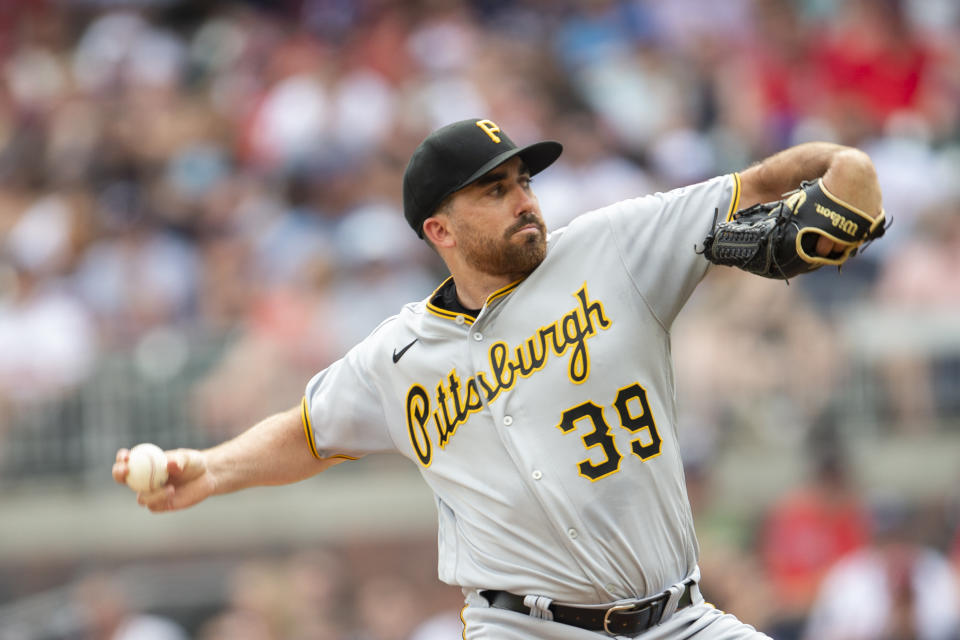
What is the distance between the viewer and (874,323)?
835 centimetres

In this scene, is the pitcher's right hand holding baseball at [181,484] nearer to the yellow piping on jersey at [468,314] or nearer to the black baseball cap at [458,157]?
the yellow piping on jersey at [468,314]

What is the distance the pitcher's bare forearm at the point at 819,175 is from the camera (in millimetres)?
3818

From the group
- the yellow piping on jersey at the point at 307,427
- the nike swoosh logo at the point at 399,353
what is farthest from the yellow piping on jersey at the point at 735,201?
the yellow piping on jersey at the point at 307,427

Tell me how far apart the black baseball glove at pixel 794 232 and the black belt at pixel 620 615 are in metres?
0.99

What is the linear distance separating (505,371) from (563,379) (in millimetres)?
193

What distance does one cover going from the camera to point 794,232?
152 inches

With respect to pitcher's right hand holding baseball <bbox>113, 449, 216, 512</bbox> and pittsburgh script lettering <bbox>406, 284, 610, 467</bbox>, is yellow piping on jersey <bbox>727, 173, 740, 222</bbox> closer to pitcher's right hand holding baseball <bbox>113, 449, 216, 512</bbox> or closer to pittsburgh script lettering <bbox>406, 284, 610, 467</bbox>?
pittsburgh script lettering <bbox>406, 284, 610, 467</bbox>

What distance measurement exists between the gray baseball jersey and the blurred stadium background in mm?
3377

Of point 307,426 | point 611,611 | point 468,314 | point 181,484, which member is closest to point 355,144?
point 307,426

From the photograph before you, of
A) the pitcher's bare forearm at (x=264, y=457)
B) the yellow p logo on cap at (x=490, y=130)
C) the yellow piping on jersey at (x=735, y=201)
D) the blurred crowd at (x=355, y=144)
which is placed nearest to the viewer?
the yellow piping on jersey at (x=735, y=201)

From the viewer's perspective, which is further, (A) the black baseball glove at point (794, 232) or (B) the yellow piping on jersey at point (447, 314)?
(B) the yellow piping on jersey at point (447, 314)

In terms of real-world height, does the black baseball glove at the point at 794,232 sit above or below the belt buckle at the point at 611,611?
above

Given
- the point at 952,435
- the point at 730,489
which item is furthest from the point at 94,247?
the point at 952,435

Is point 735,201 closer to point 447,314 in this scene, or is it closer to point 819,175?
point 819,175
